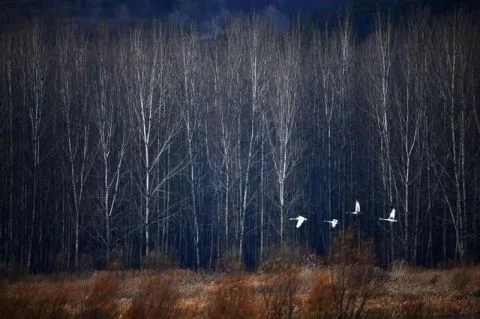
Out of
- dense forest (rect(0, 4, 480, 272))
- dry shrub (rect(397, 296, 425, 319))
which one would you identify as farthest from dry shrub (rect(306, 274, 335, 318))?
dense forest (rect(0, 4, 480, 272))

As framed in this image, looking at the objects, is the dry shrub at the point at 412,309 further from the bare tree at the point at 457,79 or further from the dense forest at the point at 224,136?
the bare tree at the point at 457,79

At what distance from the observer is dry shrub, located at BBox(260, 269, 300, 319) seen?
12625 mm

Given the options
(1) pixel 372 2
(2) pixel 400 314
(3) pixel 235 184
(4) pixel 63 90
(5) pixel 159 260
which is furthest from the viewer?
(1) pixel 372 2

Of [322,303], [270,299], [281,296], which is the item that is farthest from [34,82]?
[322,303]

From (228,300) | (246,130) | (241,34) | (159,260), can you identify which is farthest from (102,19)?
(228,300)

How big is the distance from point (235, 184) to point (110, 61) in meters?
9.89

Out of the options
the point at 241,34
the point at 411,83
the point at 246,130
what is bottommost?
the point at 246,130

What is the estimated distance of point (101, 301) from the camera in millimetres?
13516

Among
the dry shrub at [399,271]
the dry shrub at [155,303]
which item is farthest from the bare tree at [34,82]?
the dry shrub at [399,271]

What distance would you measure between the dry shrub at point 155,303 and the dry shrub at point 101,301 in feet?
2.35

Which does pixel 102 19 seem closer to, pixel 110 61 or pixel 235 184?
pixel 110 61

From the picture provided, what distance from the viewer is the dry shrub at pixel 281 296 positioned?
41.4ft

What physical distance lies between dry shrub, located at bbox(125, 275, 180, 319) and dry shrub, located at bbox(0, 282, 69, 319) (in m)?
1.87

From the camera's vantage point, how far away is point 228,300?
→ 1241cm
